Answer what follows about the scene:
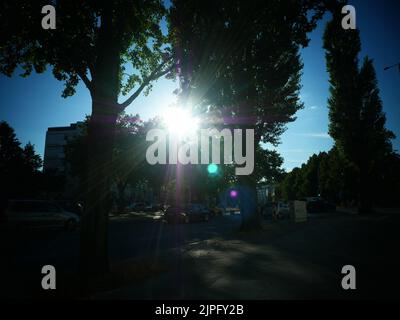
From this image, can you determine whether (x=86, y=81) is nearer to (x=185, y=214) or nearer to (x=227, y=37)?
(x=227, y=37)

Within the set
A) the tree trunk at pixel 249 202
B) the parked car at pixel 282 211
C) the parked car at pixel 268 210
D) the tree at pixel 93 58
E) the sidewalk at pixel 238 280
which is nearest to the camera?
the sidewalk at pixel 238 280

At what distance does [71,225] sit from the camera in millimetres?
19938

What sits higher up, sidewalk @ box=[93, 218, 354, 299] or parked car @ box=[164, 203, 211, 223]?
sidewalk @ box=[93, 218, 354, 299]

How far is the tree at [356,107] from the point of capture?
100ft

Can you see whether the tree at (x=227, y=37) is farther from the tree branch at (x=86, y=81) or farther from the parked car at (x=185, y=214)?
the parked car at (x=185, y=214)

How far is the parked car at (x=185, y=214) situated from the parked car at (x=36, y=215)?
334 inches

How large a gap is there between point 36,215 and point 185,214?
495 inches

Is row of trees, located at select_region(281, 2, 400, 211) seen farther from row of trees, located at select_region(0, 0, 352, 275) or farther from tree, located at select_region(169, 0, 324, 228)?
row of trees, located at select_region(0, 0, 352, 275)

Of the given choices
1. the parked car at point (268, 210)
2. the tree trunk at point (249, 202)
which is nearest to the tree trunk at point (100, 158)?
the tree trunk at point (249, 202)

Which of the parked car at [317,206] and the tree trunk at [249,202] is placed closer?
the tree trunk at [249,202]

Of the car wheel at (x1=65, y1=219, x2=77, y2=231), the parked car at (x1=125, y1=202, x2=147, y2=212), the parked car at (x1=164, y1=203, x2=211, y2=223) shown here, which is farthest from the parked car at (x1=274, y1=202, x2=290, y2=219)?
the parked car at (x1=125, y1=202, x2=147, y2=212)

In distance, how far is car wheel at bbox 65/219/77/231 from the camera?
1961cm

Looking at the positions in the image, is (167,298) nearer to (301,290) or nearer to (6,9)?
(301,290)
